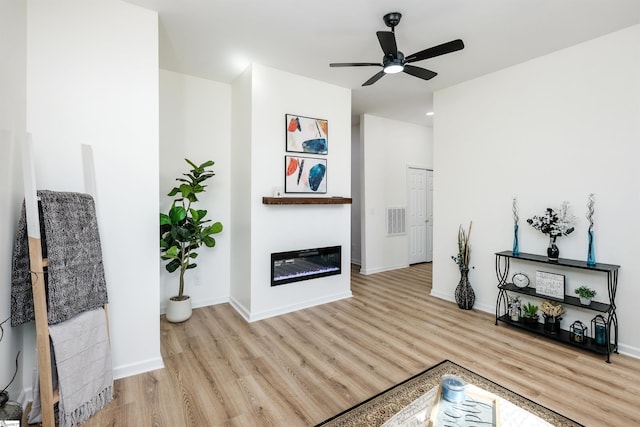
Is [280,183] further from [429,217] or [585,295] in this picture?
[429,217]

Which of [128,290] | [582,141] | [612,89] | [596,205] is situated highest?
[612,89]

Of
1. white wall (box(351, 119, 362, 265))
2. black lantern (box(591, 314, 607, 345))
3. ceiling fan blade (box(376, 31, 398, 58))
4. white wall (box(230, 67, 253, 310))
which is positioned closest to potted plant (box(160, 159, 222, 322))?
white wall (box(230, 67, 253, 310))

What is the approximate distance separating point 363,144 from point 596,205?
348 cm

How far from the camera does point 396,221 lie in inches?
237

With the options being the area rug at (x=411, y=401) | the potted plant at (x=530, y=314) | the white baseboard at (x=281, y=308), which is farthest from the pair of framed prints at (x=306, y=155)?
the potted plant at (x=530, y=314)

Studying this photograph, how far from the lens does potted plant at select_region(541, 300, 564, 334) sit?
2.98 meters

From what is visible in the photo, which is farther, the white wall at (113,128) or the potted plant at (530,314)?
the potted plant at (530,314)

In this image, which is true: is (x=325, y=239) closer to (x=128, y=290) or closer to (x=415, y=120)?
(x=128, y=290)

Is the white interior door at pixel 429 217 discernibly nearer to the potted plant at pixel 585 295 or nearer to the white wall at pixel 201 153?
the potted plant at pixel 585 295

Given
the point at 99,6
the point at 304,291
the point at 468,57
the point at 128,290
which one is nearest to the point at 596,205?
the point at 468,57

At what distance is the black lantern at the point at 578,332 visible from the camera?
2.79 m

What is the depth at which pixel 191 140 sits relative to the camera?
12.5 ft

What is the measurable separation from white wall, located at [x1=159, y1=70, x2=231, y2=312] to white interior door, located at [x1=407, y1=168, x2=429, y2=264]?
386 cm

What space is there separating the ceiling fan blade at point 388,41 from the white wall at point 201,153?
2417mm
